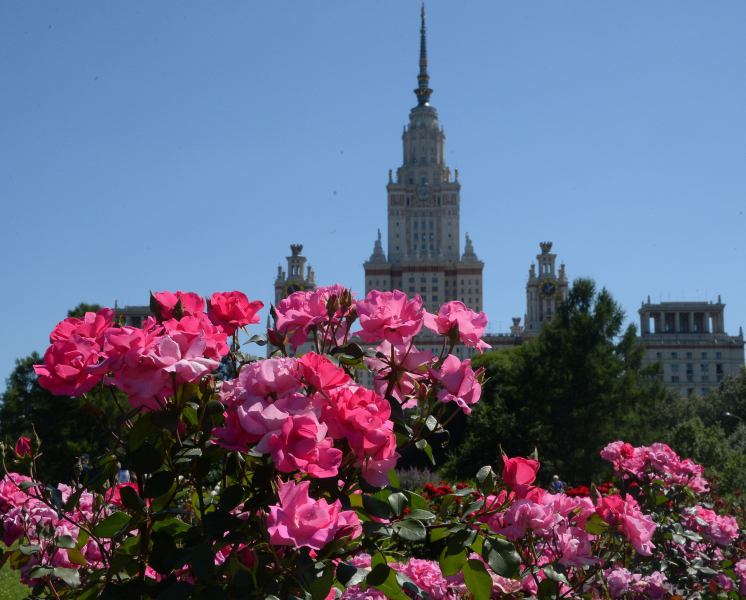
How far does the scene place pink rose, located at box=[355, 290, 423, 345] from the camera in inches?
95.3

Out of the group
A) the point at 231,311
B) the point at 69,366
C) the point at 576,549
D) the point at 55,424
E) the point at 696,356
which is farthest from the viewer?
the point at 696,356

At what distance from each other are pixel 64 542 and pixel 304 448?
5.63ft

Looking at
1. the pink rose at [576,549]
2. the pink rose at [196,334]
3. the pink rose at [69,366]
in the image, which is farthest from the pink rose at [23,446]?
the pink rose at [576,549]

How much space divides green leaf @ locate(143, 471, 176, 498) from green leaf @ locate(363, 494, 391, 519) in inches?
24.3

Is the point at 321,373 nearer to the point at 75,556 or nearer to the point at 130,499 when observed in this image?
the point at 130,499

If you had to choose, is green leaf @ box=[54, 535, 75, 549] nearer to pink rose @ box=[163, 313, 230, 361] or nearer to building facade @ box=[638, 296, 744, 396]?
pink rose @ box=[163, 313, 230, 361]

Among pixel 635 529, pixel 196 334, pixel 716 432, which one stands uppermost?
pixel 716 432

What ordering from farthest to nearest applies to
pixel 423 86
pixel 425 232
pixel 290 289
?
pixel 423 86 < pixel 425 232 < pixel 290 289

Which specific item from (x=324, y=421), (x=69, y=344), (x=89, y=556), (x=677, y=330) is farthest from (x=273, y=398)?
(x=677, y=330)

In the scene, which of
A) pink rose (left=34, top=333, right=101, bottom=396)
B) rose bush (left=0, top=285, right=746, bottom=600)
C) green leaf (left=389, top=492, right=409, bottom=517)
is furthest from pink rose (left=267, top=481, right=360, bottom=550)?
pink rose (left=34, top=333, right=101, bottom=396)

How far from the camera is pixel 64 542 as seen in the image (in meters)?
3.04

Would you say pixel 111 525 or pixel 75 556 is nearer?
pixel 111 525

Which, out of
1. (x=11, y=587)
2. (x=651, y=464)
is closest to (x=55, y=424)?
(x=11, y=587)

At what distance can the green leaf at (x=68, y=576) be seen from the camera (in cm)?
300
